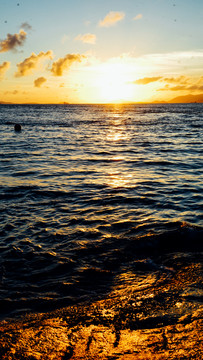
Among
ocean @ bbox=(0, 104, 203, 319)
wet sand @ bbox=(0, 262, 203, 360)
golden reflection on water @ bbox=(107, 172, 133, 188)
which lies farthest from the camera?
golden reflection on water @ bbox=(107, 172, 133, 188)

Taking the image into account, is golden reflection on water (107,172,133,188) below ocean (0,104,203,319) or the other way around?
the other way around

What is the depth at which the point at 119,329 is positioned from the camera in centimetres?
377

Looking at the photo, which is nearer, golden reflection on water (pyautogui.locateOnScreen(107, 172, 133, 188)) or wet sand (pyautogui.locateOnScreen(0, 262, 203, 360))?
wet sand (pyautogui.locateOnScreen(0, 262, 203, 360))

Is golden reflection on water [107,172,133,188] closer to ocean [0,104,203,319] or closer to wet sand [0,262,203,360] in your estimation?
ocean [0,104,203,319]

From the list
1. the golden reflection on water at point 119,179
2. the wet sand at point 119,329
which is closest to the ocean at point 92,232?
the golden reflection on water at point 119,179

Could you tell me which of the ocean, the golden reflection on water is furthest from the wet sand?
the golden reflection on water

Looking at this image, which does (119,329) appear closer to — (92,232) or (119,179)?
(92,232)

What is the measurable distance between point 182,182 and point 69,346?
10347 millimetres

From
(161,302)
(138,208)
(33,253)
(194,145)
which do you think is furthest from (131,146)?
(161,302)

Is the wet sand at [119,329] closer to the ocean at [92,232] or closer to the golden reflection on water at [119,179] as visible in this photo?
the ocean at [92,232]

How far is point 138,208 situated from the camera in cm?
927

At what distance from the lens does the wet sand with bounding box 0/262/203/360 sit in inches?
127

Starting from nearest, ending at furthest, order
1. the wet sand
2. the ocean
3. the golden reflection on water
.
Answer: the wet sand, the ocean, the golden reflection on water

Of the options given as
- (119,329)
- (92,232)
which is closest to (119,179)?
(92,232)
